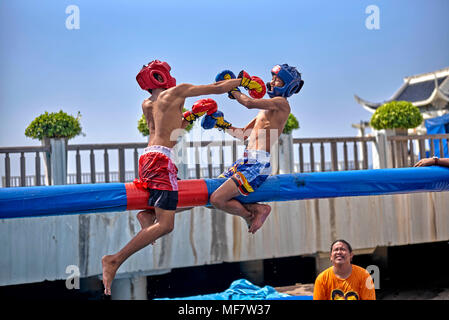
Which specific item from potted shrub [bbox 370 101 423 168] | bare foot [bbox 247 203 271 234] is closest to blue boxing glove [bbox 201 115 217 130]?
bare foot [bbox 247 203 271 234]

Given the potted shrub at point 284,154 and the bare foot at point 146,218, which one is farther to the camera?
the potted shrub at point 284,154

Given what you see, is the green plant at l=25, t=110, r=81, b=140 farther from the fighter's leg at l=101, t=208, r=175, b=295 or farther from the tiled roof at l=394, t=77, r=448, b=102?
the tiled roof at l=394, t=77, r=448, b=102

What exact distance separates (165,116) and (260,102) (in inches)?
25.2

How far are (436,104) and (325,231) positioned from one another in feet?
33.4

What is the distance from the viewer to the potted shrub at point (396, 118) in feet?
29.2

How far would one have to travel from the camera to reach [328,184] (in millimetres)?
3666

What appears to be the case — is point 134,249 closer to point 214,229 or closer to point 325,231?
point 214,229

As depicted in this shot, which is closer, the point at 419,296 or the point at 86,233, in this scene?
the point at 86,233

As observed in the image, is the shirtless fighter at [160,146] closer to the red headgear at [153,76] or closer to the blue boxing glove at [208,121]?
the red headgear at [153,76]

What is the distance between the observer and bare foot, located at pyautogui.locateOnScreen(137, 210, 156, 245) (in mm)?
3146

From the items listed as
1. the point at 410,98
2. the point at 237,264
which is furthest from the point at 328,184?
the point at 410,98

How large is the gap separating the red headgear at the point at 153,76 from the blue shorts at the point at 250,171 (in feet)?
2.42

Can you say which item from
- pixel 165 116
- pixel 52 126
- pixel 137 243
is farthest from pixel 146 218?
pixel 52 126

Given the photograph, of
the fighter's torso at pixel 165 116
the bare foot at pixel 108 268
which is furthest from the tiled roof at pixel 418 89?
the bare foot at pixel 108 268
